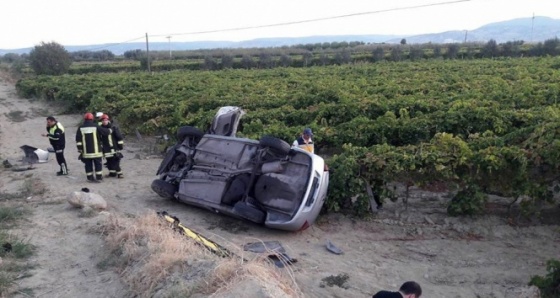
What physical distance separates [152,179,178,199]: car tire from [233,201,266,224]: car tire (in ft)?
6.78

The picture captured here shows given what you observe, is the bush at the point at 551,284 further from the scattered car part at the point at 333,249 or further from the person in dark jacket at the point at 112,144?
the person in dark jacket at the point at 112,144

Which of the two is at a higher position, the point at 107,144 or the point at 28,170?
the point at 107,144

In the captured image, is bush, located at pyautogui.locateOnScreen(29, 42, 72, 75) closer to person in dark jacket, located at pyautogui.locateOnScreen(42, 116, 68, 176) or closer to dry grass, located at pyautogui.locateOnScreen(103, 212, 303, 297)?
person in dark jacket, located at pyautogui.locateOnScreen(42, 116, 68, 176)

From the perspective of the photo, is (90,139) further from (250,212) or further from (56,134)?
(250,212)

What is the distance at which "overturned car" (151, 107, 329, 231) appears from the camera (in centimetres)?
855

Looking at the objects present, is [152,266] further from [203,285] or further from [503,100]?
[503,100]

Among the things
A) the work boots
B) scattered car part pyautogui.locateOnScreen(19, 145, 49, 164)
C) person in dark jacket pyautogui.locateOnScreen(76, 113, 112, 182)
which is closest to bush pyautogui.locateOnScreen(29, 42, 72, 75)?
scattered car part pyautogui.locateOnScreen(19, 145, 49, 164)

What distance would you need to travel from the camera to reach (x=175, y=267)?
6.01 meters

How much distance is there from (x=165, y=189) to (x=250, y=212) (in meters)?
2.42

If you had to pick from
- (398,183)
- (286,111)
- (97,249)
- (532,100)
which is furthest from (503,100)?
(97,249)

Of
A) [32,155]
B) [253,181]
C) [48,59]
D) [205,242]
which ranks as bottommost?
[32,155]

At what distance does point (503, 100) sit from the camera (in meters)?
15.6

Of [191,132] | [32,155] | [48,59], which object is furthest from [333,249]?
[48,59]

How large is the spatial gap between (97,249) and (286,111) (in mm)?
9958
